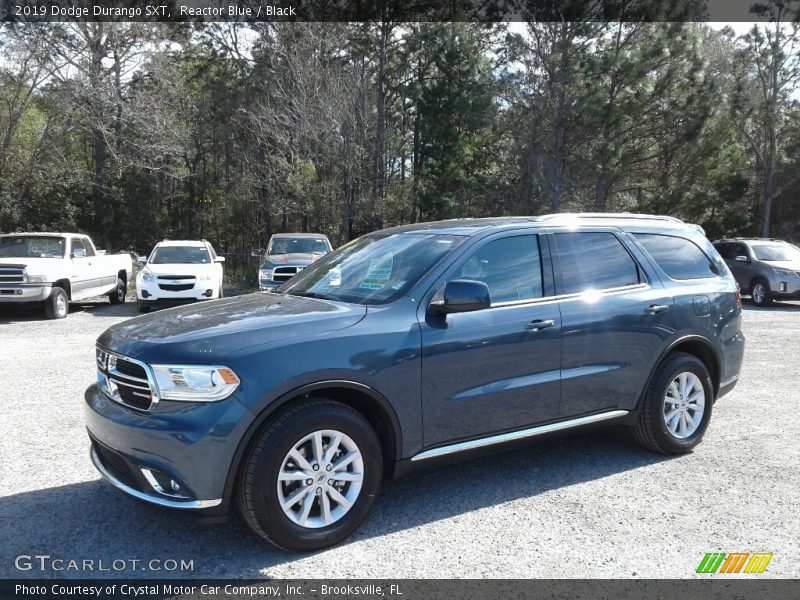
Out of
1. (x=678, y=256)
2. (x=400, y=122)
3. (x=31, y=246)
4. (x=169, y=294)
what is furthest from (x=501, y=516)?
(x=400, y=122)

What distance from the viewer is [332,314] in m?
3.80

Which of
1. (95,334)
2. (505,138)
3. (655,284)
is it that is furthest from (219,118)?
(655,284)

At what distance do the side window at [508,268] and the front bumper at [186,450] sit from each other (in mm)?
1729

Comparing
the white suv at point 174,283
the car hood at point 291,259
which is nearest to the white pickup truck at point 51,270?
the white suv at point 174,283

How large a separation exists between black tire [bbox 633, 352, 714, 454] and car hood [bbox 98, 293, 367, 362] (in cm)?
249

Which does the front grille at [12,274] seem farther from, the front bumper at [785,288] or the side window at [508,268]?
the front bumper at [785,288]

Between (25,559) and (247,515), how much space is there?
122cm

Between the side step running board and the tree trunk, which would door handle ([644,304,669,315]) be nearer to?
the side step running board

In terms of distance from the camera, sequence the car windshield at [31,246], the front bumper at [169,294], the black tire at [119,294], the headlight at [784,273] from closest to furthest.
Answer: the car windshield at [31,246] → the front bumper at [169,294] → the black tire at [119,294] → the headlight at [784,273]

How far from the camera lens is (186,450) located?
322 centimetres

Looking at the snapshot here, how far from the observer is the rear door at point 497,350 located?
3908mm

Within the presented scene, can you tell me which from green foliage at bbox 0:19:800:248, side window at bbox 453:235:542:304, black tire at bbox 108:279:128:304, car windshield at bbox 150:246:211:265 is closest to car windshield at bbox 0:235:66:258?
car windshield at bbox 150:246:211:265

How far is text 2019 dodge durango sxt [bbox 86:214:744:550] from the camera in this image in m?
3.31

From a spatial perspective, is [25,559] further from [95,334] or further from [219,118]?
[219,118]
